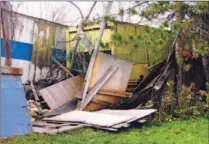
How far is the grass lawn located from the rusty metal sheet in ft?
6.16

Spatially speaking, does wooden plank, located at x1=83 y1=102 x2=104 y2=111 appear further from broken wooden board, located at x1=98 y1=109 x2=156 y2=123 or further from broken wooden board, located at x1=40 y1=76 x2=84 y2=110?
broken wooden board, located at x1=98 y1=109 x2=156 y2=123

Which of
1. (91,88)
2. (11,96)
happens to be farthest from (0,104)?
(91,88)

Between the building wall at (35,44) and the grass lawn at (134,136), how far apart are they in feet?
16.6

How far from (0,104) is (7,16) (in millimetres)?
1949

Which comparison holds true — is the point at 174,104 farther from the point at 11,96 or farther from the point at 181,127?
the point at 11,96

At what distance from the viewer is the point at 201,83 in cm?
1085

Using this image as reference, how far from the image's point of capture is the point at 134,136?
6.69 metres

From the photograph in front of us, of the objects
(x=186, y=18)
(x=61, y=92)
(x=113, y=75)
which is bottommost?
(x=61, y=92)

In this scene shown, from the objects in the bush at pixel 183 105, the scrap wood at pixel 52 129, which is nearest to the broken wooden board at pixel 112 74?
the bush at pixel 183 105

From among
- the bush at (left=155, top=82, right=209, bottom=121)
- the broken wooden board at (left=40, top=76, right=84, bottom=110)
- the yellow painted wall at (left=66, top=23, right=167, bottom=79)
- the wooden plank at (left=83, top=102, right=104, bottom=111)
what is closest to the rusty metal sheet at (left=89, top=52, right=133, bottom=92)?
the wooden plank at (left=83, top=102, right=104, bottom=111)

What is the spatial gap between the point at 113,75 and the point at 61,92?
4.92 ft

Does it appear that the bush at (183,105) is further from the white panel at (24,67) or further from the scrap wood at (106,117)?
the white panel at (24,67)

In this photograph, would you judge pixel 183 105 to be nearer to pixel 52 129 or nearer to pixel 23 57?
pixel 52 129

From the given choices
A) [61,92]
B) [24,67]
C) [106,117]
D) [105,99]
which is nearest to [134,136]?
[106,117]
